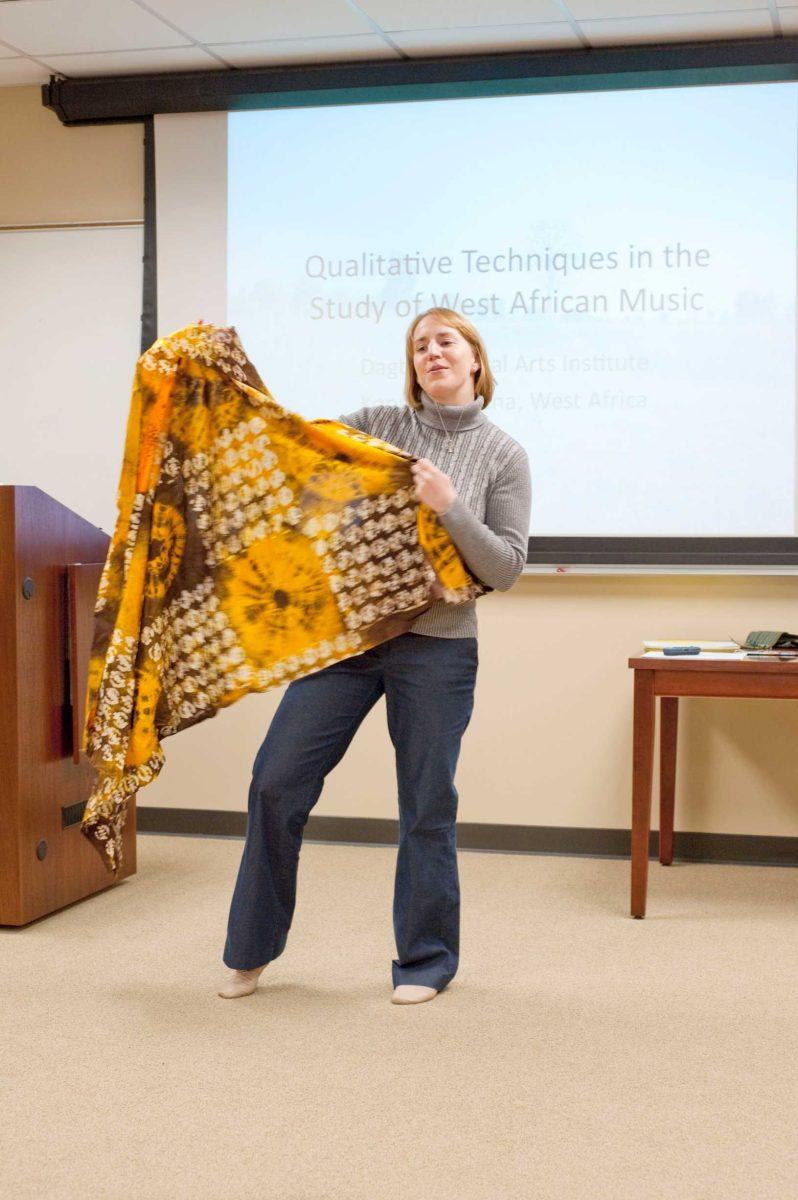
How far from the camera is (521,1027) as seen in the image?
9.00 ft

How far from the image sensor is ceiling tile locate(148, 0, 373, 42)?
4.07 m

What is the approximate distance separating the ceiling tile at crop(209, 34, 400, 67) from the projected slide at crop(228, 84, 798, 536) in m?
0.17

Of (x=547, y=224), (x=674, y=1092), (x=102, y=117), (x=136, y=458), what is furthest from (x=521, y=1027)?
(x=102, y=117)

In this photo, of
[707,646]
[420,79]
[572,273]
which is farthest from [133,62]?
[707,646]

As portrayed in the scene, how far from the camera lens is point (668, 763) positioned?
429 centimetres

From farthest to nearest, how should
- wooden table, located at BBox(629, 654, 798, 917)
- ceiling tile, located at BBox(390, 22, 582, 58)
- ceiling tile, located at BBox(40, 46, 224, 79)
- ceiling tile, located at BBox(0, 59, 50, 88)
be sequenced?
ceiling tile, located at BBox(0, 59, 50, 88) → ceiling tile, located at BBox(40, 46, 224, 79) → ceiling tile, located at BBox(390, 22, 582, 58) → wooden table, located at BBox(629, 654, 798, 917)

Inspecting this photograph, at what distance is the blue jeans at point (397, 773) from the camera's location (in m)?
2.81

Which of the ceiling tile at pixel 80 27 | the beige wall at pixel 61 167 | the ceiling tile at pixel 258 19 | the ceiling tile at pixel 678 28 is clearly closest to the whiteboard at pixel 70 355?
the beige wall at pixel 61 167

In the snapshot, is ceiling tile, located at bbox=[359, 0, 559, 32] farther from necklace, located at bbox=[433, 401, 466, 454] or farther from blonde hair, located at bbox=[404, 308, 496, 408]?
necklace, located at bbox=[433, 401, 466, 454]

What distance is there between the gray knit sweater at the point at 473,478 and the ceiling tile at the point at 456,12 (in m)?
1.71

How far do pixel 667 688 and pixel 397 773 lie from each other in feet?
3.52

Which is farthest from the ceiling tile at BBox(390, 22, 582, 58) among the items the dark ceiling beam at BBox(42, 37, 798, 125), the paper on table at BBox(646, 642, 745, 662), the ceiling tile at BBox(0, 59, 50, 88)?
the paper on table at BBox(646, 642, 745, 662)

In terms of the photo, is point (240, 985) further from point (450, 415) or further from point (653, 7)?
point (653, 7)

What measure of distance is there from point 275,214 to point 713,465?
1765 mm
